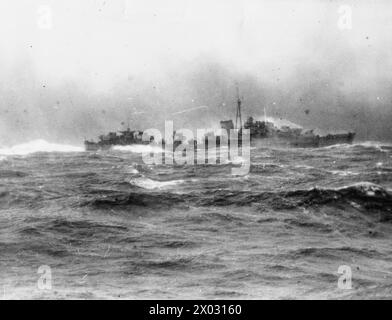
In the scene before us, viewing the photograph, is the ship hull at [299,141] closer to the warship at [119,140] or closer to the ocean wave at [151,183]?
the warship at [119,140]

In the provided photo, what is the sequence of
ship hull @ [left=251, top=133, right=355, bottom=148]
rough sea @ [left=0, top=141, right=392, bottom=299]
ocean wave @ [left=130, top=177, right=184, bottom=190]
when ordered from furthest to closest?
ship hull @ [left=251, top=133, right=355, bottom=148] → ocean wave @ [left=130, top=177, right=184, bottom=190] → rough sea @ [left=0, top=141, right=392, bottom=299]

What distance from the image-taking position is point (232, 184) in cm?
2847

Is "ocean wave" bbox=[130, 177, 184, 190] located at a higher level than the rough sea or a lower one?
higher

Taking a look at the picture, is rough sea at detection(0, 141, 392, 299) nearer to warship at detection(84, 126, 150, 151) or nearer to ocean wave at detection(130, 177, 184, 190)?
ocean wave at detection(130, 177, 184, 190)

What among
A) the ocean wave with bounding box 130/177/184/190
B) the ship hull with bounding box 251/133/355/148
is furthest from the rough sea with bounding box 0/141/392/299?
the ship hull with bounding box 251/133/355/148

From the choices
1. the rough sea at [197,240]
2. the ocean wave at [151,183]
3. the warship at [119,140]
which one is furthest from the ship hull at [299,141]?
the rough sea at [197,240]

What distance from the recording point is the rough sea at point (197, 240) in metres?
10.3

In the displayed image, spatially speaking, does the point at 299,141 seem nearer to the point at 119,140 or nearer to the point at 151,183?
the point at 119,140

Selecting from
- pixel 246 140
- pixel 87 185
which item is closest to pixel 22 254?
pixel 87 185

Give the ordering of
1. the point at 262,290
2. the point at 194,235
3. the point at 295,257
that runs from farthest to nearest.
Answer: the point at 194,235, the point at 295,257, the point at 262,290

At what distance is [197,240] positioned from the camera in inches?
590

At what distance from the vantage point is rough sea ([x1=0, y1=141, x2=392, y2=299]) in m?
10.3
